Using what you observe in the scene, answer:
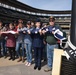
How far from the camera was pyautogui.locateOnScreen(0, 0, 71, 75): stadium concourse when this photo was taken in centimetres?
584

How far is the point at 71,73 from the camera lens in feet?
6.72

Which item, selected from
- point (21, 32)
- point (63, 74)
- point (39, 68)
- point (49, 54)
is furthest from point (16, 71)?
point (63, 74)

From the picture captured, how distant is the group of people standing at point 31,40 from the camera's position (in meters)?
5.48

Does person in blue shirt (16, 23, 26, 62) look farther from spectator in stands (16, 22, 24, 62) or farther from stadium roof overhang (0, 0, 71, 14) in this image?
stadium roof overhang (0, 0, 71, 14)

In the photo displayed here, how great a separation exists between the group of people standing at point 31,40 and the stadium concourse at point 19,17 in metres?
0.36

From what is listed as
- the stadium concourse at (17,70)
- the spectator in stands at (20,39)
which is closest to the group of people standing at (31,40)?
the spectator in stands at (20,39)

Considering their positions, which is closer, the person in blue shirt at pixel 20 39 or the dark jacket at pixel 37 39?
the dark jacket at pixel 37 39

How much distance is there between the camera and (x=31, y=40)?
653 cm

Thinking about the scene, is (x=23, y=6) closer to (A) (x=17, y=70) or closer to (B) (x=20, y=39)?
(B) (x=20, y=39)

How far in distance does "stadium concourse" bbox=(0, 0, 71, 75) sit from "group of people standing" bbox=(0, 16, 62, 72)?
359 mm

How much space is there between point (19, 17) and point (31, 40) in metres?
51.4

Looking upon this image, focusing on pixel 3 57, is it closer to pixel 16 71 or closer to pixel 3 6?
pixel 16 71

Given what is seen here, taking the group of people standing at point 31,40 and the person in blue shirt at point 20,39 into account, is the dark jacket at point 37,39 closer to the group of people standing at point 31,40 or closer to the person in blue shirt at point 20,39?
the group of people standing at point 31,40

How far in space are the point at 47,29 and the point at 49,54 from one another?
79 cm
